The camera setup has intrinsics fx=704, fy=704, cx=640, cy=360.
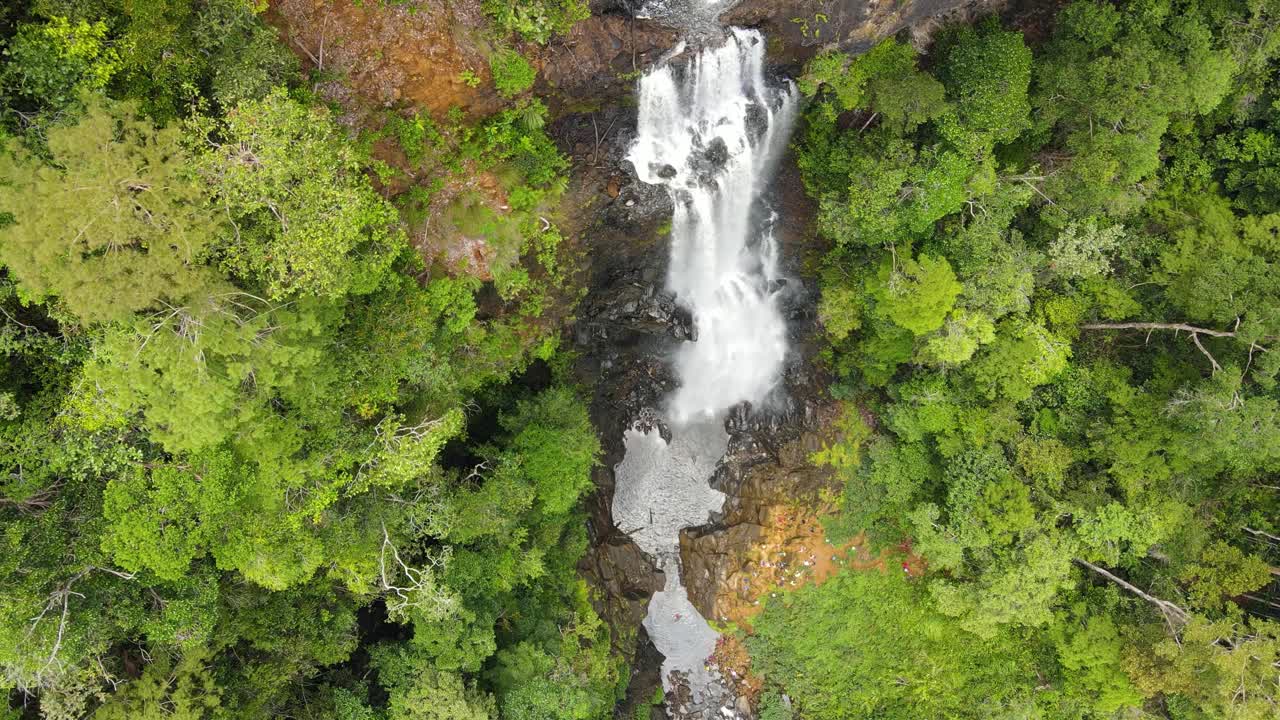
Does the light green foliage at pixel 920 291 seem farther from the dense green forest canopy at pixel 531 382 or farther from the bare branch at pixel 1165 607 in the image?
the bare branch at pixel 1165 607

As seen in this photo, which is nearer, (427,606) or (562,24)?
(562,24)

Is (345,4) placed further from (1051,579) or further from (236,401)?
(1051,579)

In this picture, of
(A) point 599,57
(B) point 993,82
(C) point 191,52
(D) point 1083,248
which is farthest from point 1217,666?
(C) point 191,52

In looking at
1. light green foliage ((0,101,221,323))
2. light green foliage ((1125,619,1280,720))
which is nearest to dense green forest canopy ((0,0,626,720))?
light green foliage ((0,101,221,323))

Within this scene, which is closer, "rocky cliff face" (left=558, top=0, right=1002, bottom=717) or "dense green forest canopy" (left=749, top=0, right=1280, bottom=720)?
"dense green forest canopy" (left=749, top=0, right=1280, bottom=720)

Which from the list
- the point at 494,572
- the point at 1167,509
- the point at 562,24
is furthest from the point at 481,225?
the point at 1167,509

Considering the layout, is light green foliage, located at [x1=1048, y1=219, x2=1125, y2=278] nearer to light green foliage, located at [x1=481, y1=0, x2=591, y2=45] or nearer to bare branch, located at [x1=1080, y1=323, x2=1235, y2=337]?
bare branch, located at [x1=1080, y1=323, x2=1235, y2=337]

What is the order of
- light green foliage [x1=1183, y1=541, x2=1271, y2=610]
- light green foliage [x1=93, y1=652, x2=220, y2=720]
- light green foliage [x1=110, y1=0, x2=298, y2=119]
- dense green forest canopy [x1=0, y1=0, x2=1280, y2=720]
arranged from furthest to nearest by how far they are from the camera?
light green foliage [x1=1183, y1=541, x2=1271, y2=610], light green foliage [x1=93, y1=652, x2=220, y2=720], dense green forest canopy [x1=0, y1=0, x2=1280, y2=720], light green foliage [x1=110, y1=0, x2=298, y2=119]
